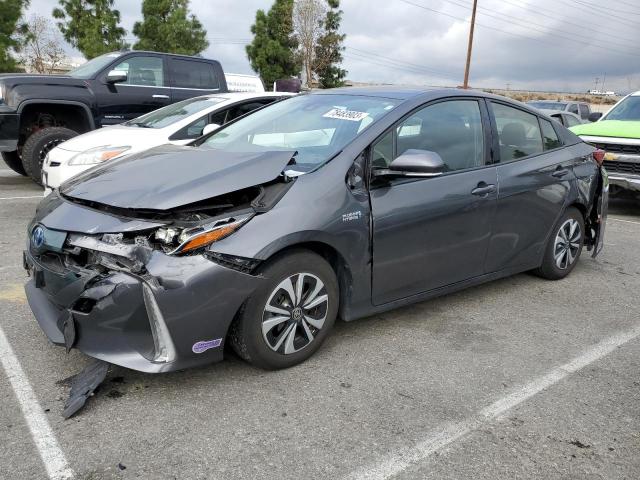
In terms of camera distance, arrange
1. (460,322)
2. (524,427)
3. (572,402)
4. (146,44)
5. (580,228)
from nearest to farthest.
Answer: (524,427) → (572,402) → (460,322) → (580,228) → (146,44)

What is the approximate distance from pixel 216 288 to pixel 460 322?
6.45ft

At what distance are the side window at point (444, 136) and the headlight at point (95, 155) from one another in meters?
3.75

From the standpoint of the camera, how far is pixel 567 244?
496 centimetres

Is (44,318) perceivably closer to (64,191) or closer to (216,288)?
(64,191)

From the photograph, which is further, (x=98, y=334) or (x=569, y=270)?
(x=569, y=270)

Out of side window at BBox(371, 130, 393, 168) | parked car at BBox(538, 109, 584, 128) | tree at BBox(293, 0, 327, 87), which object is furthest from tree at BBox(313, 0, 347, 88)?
side window at BBox(371, 130, 393, 168)

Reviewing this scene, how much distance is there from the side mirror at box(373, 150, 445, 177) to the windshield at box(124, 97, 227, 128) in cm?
423

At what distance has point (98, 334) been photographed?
108 inches

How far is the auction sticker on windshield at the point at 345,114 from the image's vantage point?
3672mm

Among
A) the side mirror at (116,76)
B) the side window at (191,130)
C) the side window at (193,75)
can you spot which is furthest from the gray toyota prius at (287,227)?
the side window at (193,75)

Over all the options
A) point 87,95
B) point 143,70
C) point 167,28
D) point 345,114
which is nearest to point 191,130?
point 87,95

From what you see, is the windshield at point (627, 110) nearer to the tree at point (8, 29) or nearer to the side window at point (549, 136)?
the side window at point (549, 136)

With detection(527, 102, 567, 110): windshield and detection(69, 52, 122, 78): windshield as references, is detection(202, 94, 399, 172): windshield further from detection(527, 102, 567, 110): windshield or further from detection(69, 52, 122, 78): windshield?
detection(527, 102, 567, 110): windshield

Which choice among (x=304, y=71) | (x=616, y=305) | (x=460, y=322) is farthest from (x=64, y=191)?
(x=304, y=71)
